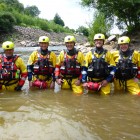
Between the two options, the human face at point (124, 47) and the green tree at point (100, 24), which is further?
the green tree at point (100, 24)

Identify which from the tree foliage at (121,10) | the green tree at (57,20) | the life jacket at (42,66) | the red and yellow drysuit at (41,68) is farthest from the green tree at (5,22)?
the green tree at (57,20)

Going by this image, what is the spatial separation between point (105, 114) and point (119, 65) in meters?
2.44

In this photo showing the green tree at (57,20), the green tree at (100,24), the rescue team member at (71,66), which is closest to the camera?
the rescue team member at (71,66)

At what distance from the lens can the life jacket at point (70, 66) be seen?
8438mm

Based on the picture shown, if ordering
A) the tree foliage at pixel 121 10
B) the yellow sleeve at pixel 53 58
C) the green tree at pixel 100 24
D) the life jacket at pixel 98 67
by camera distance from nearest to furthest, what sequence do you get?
the life jacket at pixel 98 67 → the yellow sleeve at pixel 53 58 → the tree foliage at pixel 121 10 → the green tree at pixel 100 24

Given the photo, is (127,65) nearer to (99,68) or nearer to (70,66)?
(99,68)

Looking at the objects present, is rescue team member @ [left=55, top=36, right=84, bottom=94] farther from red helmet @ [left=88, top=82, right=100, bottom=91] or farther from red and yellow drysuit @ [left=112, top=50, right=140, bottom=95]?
red and yellow drysuit @ [left=112, top=50, right=140, bottom=95]

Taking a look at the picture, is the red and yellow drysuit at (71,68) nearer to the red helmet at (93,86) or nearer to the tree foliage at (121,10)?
the red helmet at (93,86)

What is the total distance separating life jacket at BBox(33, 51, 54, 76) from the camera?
8562 millimetres

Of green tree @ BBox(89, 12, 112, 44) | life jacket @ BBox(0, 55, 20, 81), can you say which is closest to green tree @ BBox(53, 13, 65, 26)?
green tree @ BBox(89, 12, 112, 44)

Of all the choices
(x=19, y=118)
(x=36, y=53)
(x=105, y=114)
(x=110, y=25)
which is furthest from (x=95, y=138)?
(x=110, y=25)

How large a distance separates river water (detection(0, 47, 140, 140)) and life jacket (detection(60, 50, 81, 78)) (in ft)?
2.15

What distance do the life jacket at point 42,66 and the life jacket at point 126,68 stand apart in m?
2.09

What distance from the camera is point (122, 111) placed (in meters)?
6.48
